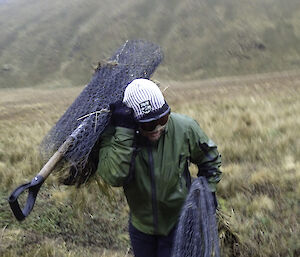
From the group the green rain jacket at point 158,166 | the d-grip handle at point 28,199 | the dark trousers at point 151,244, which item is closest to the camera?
the d-grip handle at point 28,199

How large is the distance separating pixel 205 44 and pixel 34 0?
5165 centimetres

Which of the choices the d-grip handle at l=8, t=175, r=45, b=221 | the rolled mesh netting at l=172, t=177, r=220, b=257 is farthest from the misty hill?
the d-grip handle at l=8, t=175, r=45, b=221

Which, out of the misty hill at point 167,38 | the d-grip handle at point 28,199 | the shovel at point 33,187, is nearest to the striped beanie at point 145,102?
the shovel at point 33,187

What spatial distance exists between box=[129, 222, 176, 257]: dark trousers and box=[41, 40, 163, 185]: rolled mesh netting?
0.62 m

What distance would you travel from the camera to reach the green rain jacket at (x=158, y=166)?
2.29 metres

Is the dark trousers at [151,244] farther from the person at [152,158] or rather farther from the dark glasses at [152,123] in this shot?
the dark glasses at [152,123]

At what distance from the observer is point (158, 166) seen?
239 cm

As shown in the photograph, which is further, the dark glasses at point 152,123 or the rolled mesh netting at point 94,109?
the rolled mesh netting at point 94,109

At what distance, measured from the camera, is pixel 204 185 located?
2.37 meters

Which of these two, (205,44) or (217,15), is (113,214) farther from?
(217,15)

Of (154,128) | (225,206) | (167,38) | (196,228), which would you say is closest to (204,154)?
(154,128)

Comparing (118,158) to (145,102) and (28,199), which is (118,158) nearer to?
(145,102)

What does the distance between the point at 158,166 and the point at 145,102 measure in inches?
18.7

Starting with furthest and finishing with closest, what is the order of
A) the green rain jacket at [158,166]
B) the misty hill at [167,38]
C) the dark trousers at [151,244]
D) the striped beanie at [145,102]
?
the misty hill at [167,38]
the dark trousers at [151,244]
the green rain jacket at [158,166]
the striped beanie at [145,102]
